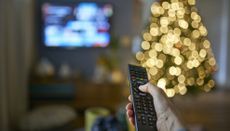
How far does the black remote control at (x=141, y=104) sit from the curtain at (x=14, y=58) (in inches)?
77.0

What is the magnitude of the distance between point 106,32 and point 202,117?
1643mm

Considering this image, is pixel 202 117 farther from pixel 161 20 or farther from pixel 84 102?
pixel 161 20

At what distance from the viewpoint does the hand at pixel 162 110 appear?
3.62 ft

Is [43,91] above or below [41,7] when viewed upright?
below

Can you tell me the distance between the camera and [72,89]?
4.06 m

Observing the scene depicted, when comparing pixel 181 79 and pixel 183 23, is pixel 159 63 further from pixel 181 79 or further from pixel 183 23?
pixel 183 23

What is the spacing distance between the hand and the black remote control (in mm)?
16

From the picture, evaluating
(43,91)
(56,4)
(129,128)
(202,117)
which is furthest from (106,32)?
(129,128)

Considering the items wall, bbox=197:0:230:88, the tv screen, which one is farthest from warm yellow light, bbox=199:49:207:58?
wall, bbox=197:0:230:88

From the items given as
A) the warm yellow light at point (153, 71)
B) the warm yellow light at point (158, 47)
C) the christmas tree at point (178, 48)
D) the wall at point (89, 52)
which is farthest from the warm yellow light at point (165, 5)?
the wall at point (89, 52)

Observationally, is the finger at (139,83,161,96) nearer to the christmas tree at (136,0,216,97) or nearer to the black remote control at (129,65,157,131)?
the black remote control at (129,65,157,131)

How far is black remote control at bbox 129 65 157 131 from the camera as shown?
103 centimetres

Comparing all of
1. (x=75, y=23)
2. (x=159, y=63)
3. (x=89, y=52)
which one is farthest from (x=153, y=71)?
(x=89, y=52)

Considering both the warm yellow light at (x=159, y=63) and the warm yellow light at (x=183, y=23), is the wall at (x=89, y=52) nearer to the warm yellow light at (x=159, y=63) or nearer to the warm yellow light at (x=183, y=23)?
the warm yellow light at (x=159, y=63)
